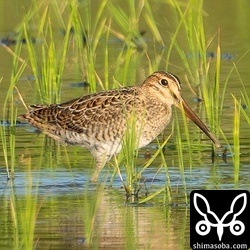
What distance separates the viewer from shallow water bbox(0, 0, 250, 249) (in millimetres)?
8344

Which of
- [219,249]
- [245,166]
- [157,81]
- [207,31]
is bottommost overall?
[219,249]

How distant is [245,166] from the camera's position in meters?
10.6

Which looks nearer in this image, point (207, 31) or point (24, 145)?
point (24, 145)

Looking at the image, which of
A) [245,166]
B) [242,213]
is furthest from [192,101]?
[242,213]

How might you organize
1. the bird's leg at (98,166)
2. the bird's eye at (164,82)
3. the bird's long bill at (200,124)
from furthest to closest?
the bird's eye at (164,82) < the bird's long bill at (200,124) < the bird's leg at (98,166)

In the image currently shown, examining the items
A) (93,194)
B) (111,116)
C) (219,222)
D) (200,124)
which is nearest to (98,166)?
(111,116)

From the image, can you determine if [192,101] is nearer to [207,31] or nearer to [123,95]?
[123,95]

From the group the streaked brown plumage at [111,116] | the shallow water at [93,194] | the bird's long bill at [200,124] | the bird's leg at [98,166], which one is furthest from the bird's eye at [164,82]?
the bird's leg at [98,166]

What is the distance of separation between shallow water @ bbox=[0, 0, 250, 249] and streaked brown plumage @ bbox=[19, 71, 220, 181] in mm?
216

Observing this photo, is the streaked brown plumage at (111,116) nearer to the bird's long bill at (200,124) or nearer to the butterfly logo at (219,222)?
the bird's long bill at (200,124)

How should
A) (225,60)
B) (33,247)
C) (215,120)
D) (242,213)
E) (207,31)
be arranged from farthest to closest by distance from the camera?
1. (207,31)
2. (225,60)
3. (215,120)
4. (242,213)
5. (33,247)

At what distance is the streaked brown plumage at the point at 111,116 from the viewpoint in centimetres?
1074

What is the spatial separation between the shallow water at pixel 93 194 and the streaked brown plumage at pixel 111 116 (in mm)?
216

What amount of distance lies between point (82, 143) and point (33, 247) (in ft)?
9.68
